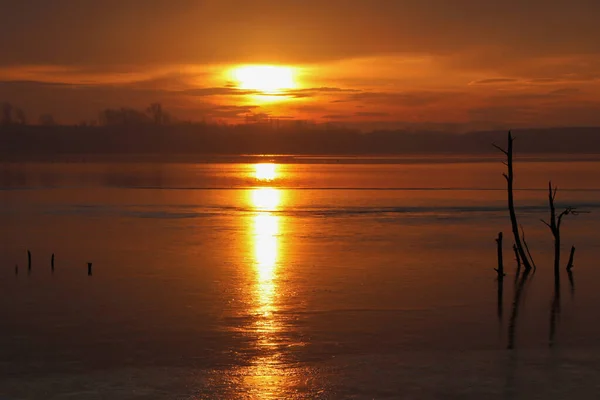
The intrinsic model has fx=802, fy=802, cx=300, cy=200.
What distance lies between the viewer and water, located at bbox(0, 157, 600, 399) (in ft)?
40.1

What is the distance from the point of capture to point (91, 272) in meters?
22.2

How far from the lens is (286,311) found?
17203mm

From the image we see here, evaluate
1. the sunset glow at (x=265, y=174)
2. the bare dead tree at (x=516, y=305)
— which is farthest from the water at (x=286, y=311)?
the sunset glow at (x=265, y=174)

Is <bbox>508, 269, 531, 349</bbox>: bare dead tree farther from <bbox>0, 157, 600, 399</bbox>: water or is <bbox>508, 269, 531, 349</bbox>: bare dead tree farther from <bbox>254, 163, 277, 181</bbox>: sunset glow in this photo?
<bbox>254, 163, 277, 181</bbox>: sunset glow

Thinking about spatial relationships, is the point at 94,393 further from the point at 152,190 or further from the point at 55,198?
the point at 152,190

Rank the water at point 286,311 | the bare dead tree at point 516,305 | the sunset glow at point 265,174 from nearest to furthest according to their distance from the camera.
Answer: the water at point 286,311 < the bare dead tree at point 516,305 < the sunset glow at point 265,174

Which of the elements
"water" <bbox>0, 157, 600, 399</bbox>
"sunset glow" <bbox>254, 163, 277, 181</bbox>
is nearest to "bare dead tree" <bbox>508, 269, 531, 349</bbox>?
"water" <bbox>0, 157, 600, 399</bbox>

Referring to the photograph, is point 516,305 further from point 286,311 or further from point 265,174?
point 265,174

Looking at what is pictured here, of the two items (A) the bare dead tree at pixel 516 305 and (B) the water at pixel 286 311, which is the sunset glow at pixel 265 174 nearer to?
(B) the water at pixel 286 311

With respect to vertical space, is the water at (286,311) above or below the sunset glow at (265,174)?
below

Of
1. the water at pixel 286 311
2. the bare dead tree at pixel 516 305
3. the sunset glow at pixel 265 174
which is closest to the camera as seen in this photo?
the water at pixel 286 311

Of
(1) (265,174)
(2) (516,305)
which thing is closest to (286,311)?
(2) (516,305)

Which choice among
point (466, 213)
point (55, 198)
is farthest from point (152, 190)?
point (466, 213)

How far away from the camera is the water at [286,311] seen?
12.2m
